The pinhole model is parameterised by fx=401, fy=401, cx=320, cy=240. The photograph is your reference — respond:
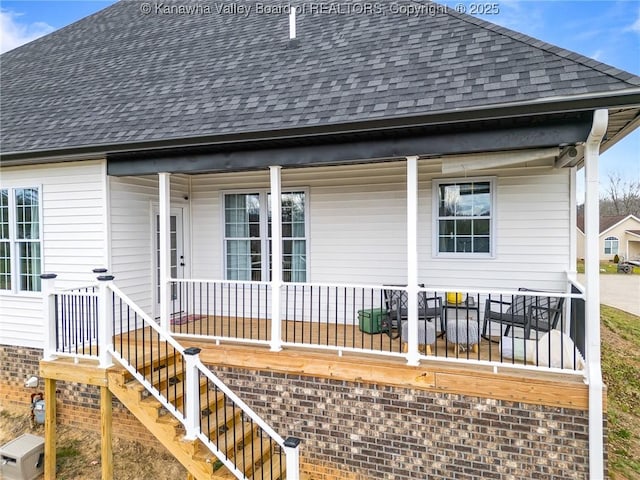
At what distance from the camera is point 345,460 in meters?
4.77

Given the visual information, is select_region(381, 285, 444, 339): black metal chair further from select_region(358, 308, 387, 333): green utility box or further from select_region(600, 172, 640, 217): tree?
select_region(600, 172, 640, 217): tree

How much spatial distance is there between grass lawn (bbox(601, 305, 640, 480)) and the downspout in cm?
187

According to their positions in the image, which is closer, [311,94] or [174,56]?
[311,94]

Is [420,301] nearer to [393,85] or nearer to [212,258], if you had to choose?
[393,85]

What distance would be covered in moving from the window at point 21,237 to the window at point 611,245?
4810 cm

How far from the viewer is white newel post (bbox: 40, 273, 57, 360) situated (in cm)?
539

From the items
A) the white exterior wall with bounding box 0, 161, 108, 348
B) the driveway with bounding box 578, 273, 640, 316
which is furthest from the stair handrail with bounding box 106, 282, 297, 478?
the driveway with bounding box 578, 273, 640, 316

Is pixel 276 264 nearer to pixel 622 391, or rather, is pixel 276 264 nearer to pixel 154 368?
pixel 154 368

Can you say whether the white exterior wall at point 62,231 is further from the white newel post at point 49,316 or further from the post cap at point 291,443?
the post cap at point 291,443

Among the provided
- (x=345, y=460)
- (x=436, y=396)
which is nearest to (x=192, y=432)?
(x=345, y=460)

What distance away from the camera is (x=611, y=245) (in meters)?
40.6

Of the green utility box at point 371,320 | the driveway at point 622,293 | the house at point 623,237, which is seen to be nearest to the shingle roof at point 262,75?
the green utility box at point 371,320

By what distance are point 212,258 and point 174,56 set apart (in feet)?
13.2

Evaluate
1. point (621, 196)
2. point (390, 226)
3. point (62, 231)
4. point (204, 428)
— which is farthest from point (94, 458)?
point (621, 196)
